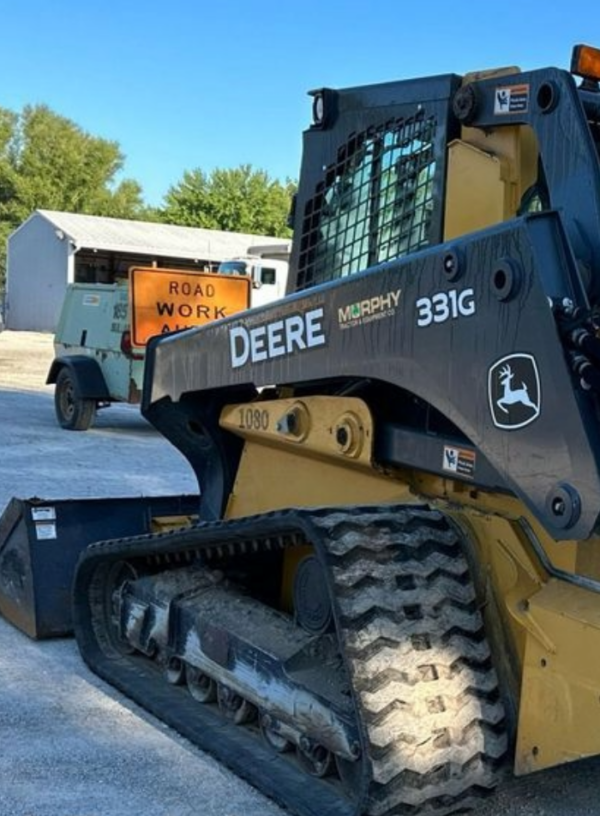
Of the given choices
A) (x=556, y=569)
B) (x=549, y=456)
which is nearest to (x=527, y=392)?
(x=549, y=456)

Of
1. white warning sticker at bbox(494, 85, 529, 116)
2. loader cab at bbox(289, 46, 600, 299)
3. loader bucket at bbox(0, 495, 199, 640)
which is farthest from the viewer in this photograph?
loader bucket at bbox(0, 495, 199, 640)

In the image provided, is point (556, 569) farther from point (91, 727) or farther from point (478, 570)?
point (91, 727)

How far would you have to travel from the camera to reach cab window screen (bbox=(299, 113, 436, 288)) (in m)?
3.75

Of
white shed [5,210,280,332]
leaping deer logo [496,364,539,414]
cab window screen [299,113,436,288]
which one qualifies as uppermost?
white shed [5,210,280,332]

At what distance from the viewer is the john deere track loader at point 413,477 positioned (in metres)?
2.90

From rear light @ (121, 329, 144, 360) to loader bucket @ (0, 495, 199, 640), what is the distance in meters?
7.44

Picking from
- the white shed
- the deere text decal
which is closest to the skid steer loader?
the deere text decal

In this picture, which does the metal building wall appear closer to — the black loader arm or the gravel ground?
the gravel ground

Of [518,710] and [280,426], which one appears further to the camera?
[280,426]

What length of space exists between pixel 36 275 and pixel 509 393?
4081 centimetres

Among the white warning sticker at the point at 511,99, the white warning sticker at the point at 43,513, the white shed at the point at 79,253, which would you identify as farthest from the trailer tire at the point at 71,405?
the white shed at the point at 79,253

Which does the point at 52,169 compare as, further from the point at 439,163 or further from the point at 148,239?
the point at 439,163

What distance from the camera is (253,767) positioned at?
11.9ft

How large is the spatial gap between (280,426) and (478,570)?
1.09 meters
